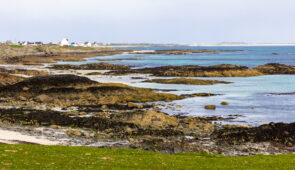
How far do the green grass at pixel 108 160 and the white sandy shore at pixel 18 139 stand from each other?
589cm

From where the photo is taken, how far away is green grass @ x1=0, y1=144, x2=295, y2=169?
20797 millimetres

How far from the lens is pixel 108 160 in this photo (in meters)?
22.8

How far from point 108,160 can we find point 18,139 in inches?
549

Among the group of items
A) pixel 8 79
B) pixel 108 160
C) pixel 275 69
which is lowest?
pixel 275 69

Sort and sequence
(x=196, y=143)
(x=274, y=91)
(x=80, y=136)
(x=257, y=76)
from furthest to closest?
(x=257, y=76), (x=274, y=91), (x=80, y=136), (x=196, y=143)

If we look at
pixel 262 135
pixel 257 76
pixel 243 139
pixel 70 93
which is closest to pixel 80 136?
pixel 243 139

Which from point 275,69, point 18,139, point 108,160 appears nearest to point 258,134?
point 108,160

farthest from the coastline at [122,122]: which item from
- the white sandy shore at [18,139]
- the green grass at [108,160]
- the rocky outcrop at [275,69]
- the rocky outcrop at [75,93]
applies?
the rocky outcrop at [275,69]

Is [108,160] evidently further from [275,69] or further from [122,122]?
[275,69]

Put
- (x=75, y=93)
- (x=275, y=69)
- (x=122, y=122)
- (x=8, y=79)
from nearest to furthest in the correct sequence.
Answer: (x=122, y=122)
(x=75, y=93)
(x=8, y=79)
(x=275, y=69)

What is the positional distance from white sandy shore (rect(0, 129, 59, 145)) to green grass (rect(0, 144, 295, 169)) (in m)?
5.89

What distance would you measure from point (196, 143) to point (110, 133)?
9.50 meters

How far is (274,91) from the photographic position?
231ft

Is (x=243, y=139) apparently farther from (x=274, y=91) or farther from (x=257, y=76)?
(x=257, y=76)
